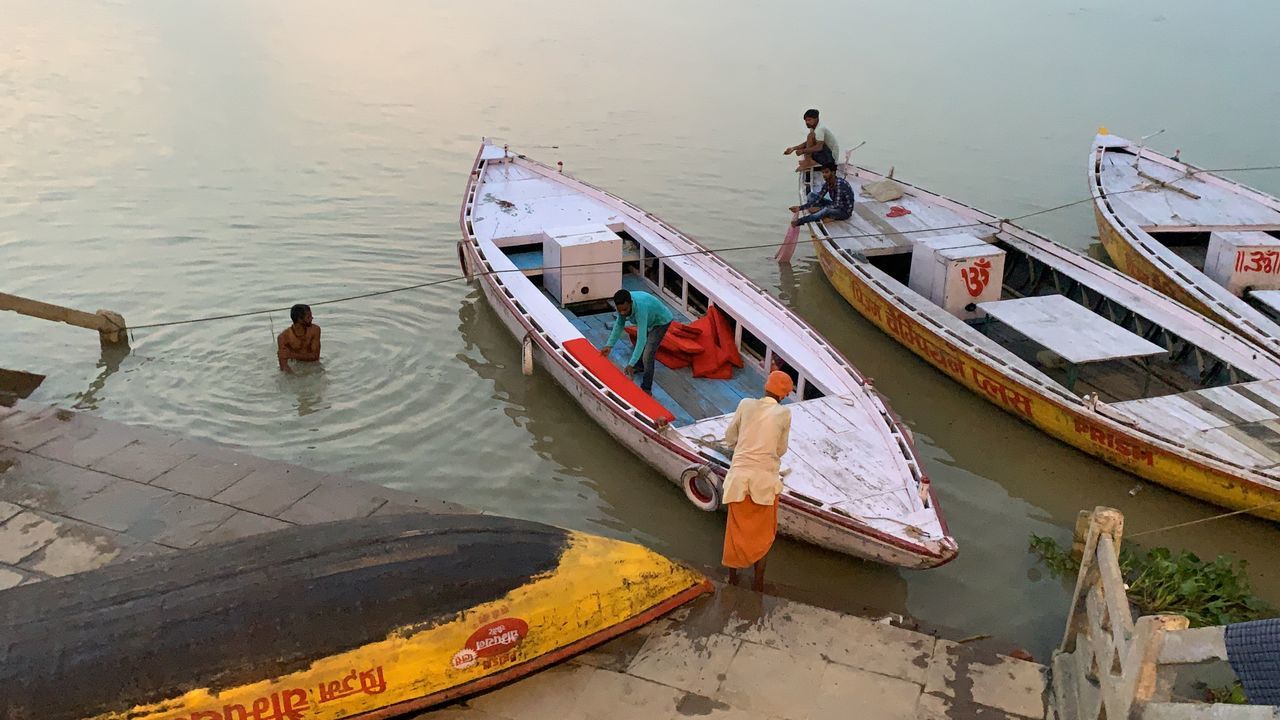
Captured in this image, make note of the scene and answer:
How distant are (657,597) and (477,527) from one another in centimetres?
124

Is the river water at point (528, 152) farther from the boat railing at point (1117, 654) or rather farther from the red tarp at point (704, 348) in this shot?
the boat railing at point (1117, 654)

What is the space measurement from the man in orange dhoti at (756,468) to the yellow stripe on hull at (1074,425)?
391 cm

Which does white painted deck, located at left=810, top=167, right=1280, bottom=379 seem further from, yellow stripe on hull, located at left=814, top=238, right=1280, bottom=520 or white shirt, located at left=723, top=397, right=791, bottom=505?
white shirt, located at left=723, top=397, right=791, bottom=505

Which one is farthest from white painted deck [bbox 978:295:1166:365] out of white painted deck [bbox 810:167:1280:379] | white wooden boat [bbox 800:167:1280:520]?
white painted deck [bbox 810:167:1280:379]

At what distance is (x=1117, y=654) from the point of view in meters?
4.74

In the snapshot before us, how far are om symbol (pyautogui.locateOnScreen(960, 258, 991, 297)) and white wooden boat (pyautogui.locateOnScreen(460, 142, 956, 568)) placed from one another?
8.22ft

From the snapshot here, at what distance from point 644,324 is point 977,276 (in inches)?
167

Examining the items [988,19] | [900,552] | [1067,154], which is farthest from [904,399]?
[988,19]

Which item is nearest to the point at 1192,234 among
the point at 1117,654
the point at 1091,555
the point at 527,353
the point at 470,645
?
the point at 527,353

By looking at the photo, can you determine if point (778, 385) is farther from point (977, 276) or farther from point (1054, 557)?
point (977, 276)

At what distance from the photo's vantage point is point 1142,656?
430 cm

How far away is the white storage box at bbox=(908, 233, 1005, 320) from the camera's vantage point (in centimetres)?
1090

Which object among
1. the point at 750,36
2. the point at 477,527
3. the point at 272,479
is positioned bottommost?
the point at 272,479

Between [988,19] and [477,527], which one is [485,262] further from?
[988,19]
